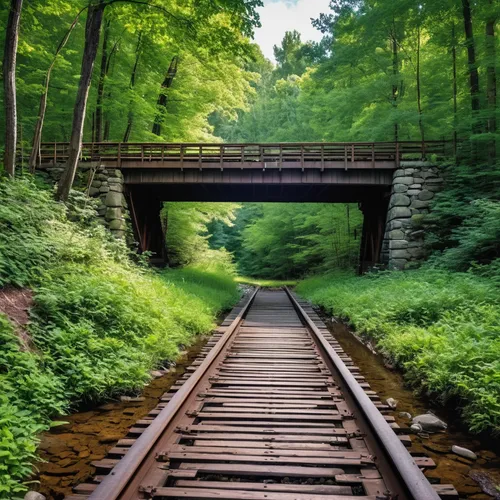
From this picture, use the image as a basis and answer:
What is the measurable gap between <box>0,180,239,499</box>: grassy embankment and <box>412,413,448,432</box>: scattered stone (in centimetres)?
383

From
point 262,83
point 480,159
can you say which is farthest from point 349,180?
point 262,83

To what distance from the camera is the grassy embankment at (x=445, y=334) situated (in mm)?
4742

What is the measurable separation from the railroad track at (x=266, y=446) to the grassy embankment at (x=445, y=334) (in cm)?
114

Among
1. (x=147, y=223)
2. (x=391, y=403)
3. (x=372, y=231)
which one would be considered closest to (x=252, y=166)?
(x=147, y=223)

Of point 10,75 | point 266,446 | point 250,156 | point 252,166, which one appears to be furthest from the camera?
point 250,156

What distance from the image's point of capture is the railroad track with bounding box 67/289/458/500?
107 inches

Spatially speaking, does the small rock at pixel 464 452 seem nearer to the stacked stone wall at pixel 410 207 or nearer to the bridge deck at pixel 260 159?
the stacked stone wall at pixel 410 207

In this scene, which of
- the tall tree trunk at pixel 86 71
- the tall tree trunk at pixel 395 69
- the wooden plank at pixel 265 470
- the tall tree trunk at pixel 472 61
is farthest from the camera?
the tall tree trunk at pixel 395 69

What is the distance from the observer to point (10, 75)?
10367 millimetres

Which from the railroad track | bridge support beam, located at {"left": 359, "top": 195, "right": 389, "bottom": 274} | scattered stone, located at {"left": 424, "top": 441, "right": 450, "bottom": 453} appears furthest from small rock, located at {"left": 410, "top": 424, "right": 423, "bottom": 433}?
bridge support beam, located at {"left": 359, "top": 195, "right": 389, "bottom": 274}

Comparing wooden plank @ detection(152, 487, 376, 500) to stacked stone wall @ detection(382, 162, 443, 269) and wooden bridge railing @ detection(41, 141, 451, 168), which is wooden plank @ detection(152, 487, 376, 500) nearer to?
wooden bridge railing @ detection(41, 141, 451, 168)

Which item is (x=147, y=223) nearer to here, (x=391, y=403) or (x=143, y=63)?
(x=143, y=63)

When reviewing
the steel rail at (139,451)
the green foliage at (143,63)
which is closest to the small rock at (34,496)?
the steel rail at (139,451)

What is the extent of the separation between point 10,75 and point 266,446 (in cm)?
1164
